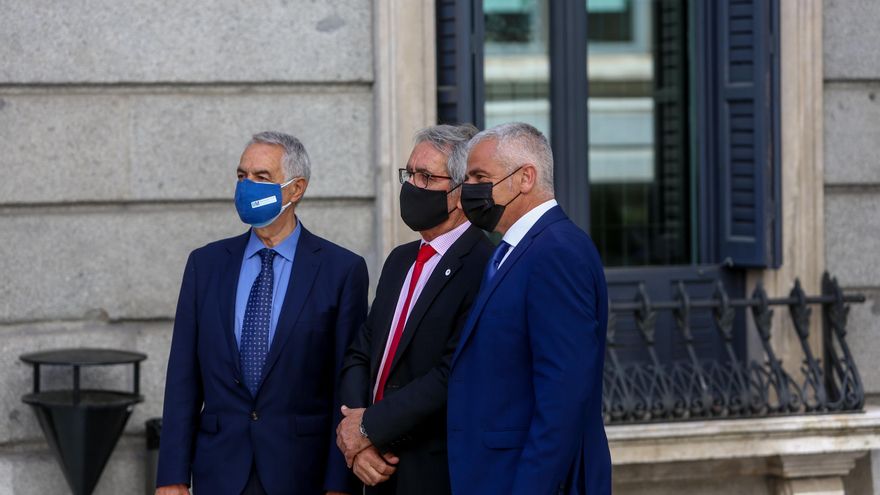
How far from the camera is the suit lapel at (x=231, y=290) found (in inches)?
198

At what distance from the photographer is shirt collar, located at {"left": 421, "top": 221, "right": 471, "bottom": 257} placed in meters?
4.93

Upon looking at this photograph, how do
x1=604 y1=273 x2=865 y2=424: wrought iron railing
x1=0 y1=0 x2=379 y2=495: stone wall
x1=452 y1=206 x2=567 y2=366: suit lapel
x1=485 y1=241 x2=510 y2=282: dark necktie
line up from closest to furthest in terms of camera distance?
x1=452 y1=206 x2=567 y2=366: suit lapel
x1=485 y1=241 x2=510 y2=282: dark necktie
x1=0 y1=0 x2=379 y2=495: stone wall
x1=604 y1=273 x2=865 y2=424: wrought iron railing

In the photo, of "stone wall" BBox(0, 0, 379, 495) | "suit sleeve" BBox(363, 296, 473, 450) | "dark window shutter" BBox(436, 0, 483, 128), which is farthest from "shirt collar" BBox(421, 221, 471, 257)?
"dark window shutter" BBox(436, 0, 483, 128)

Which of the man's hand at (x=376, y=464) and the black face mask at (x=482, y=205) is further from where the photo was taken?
the man's hand at (x=376, y=464)

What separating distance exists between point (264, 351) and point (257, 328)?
0.08 meters

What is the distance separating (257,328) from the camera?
5.07 meters

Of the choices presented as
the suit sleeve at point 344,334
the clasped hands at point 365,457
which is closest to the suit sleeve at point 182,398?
the suit sleeve at point 344,334

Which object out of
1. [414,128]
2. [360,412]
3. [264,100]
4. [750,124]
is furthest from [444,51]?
[360,412]

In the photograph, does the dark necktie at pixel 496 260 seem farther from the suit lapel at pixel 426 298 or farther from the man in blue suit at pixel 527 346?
the suit lapel at pixel 426 298

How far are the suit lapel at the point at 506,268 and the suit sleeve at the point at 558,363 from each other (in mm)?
111

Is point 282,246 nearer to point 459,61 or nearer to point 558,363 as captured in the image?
point 558,363

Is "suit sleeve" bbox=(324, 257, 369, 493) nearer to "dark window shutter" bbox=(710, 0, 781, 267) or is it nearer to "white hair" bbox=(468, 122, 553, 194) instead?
"white hair" bbox=(468, 122, 553, 194)

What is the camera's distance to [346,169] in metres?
7.01

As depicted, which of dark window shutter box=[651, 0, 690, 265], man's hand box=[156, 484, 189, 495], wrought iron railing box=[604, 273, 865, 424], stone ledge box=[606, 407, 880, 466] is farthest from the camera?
dark window shutter box=[651, 0, 690, 265]
